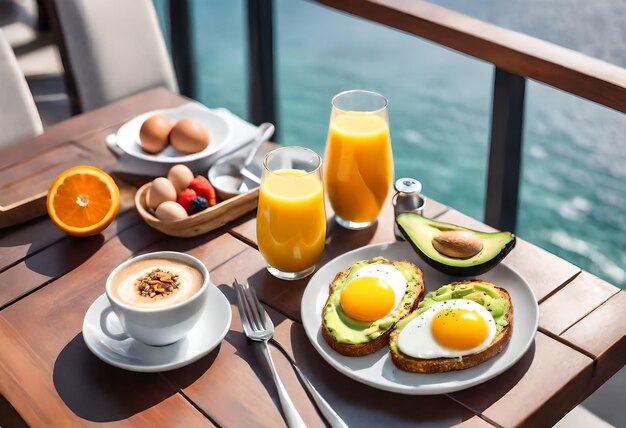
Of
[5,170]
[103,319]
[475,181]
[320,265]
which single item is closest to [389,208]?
[320,265]

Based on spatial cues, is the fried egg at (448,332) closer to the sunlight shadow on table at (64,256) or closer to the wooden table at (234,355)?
the wooden table at (234,355)

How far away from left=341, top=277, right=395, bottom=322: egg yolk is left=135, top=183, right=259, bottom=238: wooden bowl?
0.34 meters

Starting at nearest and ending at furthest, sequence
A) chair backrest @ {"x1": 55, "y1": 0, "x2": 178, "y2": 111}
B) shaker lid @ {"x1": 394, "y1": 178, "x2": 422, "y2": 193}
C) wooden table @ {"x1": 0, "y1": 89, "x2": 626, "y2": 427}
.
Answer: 1. wooden table @ {"x1": 0, "y1": 89, "x2": 626, "y2": 427}
2. shaker lid @ {"x1": 394, "y1": 178, "x2": 422, "y2": 193}
3. chair backrest @ {"x1": 55, "y1": 0, "x2": 178, "y2": 111}

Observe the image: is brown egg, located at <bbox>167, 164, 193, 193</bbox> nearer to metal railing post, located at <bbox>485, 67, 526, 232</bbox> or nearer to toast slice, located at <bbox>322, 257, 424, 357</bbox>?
toast slice, located at <bbox>322, 257, 424, 357</bbox>

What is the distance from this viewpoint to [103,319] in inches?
44.4

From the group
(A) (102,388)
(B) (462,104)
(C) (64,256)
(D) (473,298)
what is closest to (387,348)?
(D) (473,298)

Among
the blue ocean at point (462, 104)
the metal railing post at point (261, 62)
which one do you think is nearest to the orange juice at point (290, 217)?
the metal railing post at point (261, 62)

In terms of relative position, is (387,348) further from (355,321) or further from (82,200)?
(82,200)

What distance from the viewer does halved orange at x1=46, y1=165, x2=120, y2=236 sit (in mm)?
1327

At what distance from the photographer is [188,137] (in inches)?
59.9

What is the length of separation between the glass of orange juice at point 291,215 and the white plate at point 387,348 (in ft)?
0.17

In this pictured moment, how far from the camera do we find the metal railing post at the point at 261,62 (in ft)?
7.44

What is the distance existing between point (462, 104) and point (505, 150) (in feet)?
15.2

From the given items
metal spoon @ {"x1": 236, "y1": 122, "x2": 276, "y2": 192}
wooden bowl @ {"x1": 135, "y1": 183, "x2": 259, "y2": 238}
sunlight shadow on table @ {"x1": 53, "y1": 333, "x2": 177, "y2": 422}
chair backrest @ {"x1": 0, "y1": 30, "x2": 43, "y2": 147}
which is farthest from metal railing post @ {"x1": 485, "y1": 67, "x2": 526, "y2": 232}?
chair backrest @ {"x1": 0, "y1": 30, "x2": 43, "y2": 147}
